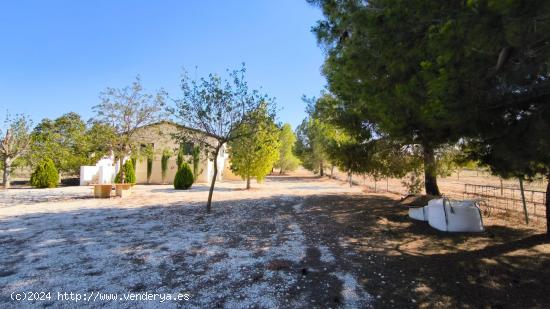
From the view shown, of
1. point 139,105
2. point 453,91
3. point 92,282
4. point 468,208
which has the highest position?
point 139,105

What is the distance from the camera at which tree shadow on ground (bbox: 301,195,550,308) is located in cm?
381

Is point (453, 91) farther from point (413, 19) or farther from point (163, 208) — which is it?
point (163, 208)

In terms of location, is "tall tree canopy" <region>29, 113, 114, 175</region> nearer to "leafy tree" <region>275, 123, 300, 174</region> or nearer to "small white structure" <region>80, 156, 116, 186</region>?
"small white structure" <region>80, 156, 116, 186</region>

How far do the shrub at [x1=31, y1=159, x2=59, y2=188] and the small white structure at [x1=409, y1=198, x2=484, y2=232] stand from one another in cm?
2105

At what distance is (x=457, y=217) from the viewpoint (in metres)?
6.99

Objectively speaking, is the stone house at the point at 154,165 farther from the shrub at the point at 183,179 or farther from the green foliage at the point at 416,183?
the green foliage at the point at 416,183

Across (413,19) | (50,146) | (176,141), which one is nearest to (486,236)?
(413,19)

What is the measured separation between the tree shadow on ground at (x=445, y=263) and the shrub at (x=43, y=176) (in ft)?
60.0

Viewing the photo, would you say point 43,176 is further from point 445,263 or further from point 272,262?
point 445,263

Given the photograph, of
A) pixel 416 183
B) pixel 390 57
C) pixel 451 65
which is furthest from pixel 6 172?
pixel 451 65

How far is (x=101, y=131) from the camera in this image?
47.9 ft

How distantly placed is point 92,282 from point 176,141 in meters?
5.81

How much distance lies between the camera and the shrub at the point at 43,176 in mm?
18517

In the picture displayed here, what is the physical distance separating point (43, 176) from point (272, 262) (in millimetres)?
19577
